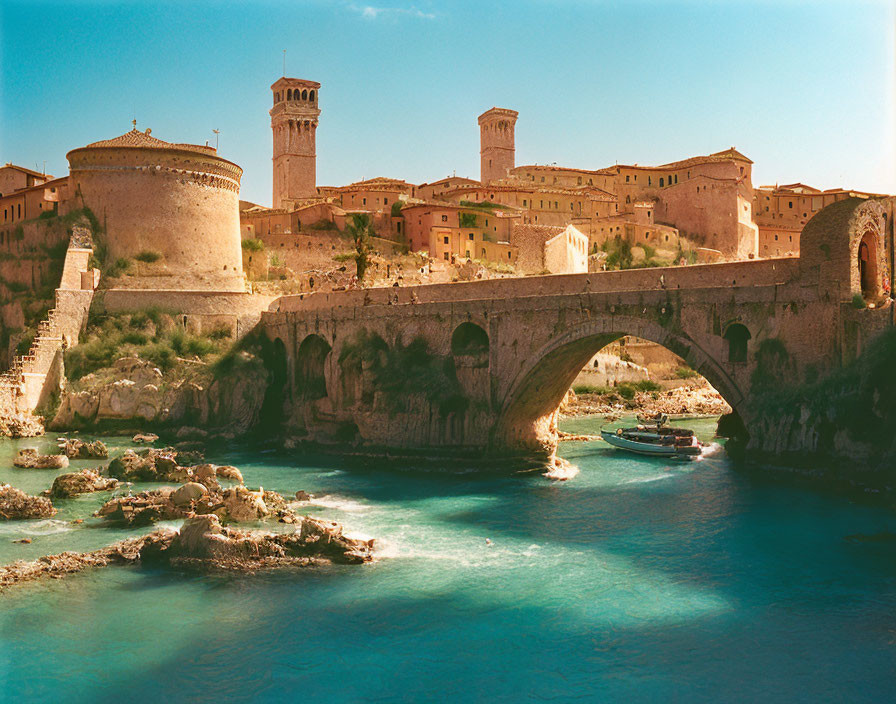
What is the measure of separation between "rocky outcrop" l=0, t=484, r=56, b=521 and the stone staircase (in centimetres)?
1623

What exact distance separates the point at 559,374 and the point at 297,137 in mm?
53121

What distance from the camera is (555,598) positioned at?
55.9ft

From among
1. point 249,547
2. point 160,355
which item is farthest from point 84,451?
point 249,547

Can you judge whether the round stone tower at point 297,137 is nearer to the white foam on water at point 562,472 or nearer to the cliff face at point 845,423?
the white foam on water at point 562,472

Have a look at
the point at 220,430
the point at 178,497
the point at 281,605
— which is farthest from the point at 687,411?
the point at 281,605

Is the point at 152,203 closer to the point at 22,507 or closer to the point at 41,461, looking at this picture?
the point at 41,461

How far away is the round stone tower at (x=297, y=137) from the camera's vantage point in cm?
7719

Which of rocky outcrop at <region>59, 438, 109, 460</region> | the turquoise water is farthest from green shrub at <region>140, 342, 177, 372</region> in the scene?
the turquoise water

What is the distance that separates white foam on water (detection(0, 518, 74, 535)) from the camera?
2095 centimetres

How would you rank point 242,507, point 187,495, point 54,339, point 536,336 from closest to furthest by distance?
point 242,507 → point 187,495 → point 536,336 → point 54,339

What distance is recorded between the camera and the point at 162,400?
38.8 m

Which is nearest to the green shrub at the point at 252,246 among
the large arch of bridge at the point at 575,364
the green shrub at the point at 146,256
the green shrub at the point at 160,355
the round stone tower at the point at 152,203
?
the round stone tower at the point at 152,203

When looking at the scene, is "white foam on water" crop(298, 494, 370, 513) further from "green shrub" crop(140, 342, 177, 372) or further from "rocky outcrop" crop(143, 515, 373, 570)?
"green shrub" crop(140, 342, 177, 372)

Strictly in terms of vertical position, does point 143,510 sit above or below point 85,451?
below
